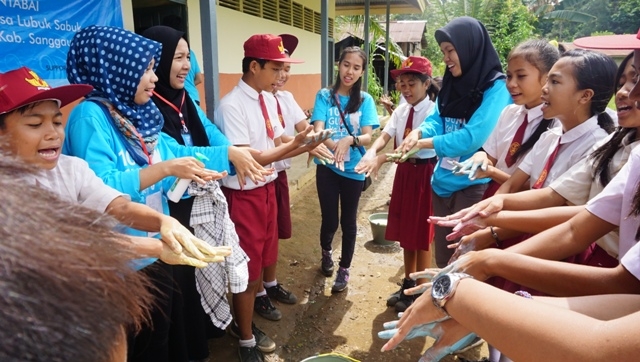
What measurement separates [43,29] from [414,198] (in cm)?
294

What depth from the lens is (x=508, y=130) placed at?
2484mm

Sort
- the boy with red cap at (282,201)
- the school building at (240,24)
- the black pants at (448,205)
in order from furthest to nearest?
the school building at (240,24) < the boy with red cap at (282,201) < the black pants at (448,205)

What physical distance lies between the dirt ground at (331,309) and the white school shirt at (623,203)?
1.66 m

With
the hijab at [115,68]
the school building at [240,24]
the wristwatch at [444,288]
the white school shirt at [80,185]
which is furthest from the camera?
the school building at [240,24]

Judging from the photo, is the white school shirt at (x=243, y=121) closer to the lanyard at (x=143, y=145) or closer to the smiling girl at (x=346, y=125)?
the lanyard at (x=143, y=145)

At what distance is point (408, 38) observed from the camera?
20484mm

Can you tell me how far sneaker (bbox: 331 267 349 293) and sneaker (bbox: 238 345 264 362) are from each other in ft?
3.45

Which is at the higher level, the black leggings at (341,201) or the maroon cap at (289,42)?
the maroon cap at (289,42)

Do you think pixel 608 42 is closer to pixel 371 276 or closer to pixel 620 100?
pixel 620 100

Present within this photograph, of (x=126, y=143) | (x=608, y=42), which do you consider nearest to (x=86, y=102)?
(x=126, y=143)

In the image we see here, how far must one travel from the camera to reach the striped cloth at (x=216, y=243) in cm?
204

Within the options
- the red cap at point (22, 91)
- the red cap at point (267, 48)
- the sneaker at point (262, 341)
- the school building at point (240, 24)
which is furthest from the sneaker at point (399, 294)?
the red cap at point (22, 91)

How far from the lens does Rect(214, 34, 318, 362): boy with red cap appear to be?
99.0 inches

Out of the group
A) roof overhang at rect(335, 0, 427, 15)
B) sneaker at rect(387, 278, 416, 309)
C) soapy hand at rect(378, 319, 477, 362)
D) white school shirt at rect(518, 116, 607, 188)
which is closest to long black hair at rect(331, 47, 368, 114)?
sneaker at rect(387, 278, 416, 309)
